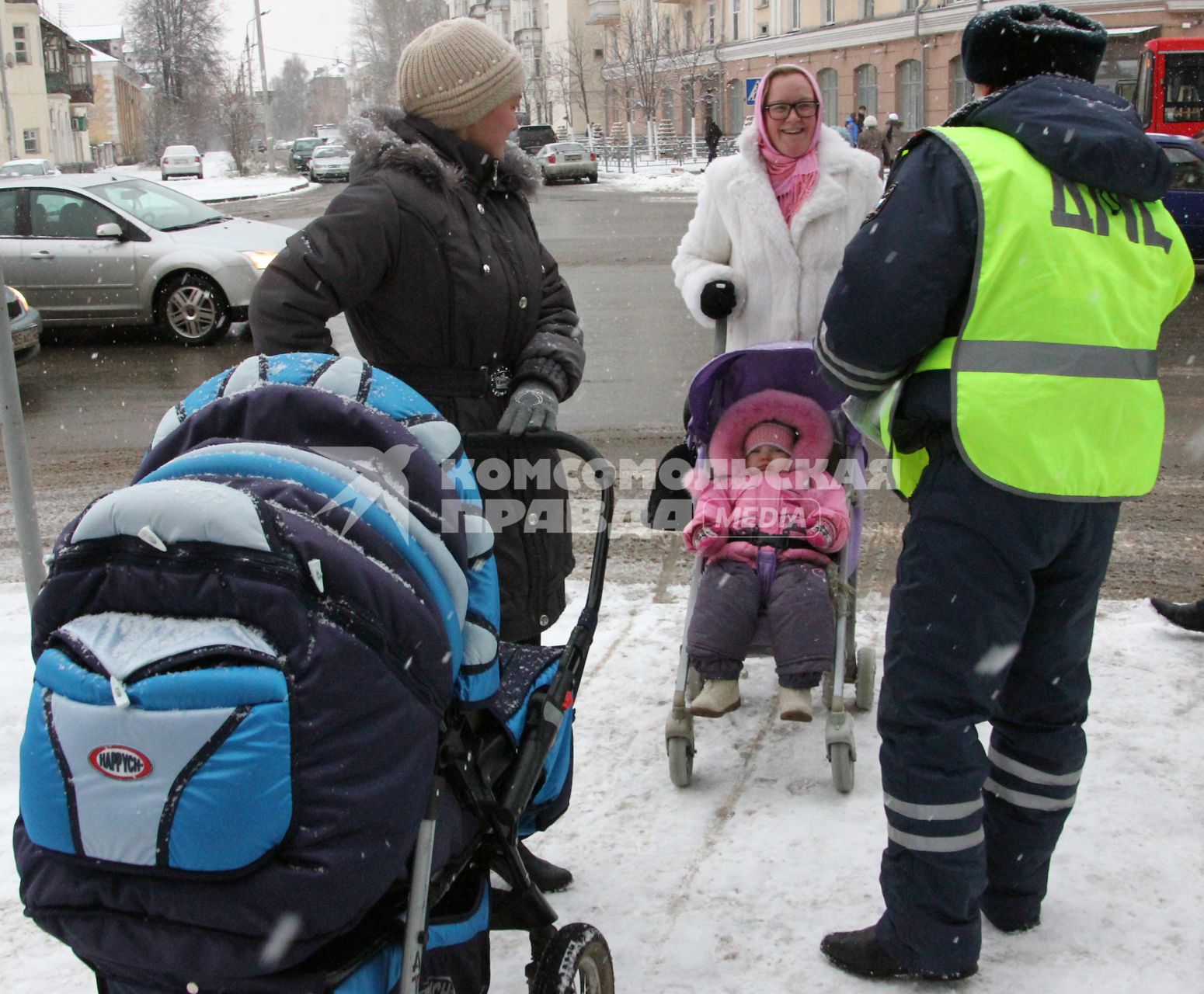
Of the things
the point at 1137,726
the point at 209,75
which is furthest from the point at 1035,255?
the point at 209,75

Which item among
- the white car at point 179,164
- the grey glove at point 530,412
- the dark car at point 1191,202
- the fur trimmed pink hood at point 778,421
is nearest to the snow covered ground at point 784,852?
the fur trimmed pink hood at point 778,421

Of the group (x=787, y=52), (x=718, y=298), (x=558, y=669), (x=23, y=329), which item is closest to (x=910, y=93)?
(x=787, y=52)

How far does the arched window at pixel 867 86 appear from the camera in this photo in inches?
1831

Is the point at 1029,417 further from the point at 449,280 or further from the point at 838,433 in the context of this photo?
the point at 838,433

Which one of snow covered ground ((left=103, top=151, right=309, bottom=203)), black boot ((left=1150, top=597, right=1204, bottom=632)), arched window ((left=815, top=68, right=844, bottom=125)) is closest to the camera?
black boot ((left=1150, top=597, right=1204, bottom=632))

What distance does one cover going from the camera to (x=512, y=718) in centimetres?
240

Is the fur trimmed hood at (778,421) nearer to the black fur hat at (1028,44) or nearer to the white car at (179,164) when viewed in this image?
the black fur hat at (1028,44)

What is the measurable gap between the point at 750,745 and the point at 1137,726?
1217 mm

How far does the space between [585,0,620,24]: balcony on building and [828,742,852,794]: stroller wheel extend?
68.3 meters

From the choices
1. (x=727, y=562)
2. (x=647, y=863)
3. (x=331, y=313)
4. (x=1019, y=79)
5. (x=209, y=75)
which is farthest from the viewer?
(x=209, y=75)

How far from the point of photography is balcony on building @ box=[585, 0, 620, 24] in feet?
220

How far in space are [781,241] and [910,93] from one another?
146 feet

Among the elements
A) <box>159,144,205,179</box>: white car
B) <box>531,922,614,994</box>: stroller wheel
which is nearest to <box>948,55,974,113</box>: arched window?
<box>159,144,205,179</box>: white car

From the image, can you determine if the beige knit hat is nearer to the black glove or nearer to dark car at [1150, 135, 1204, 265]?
the black glove
